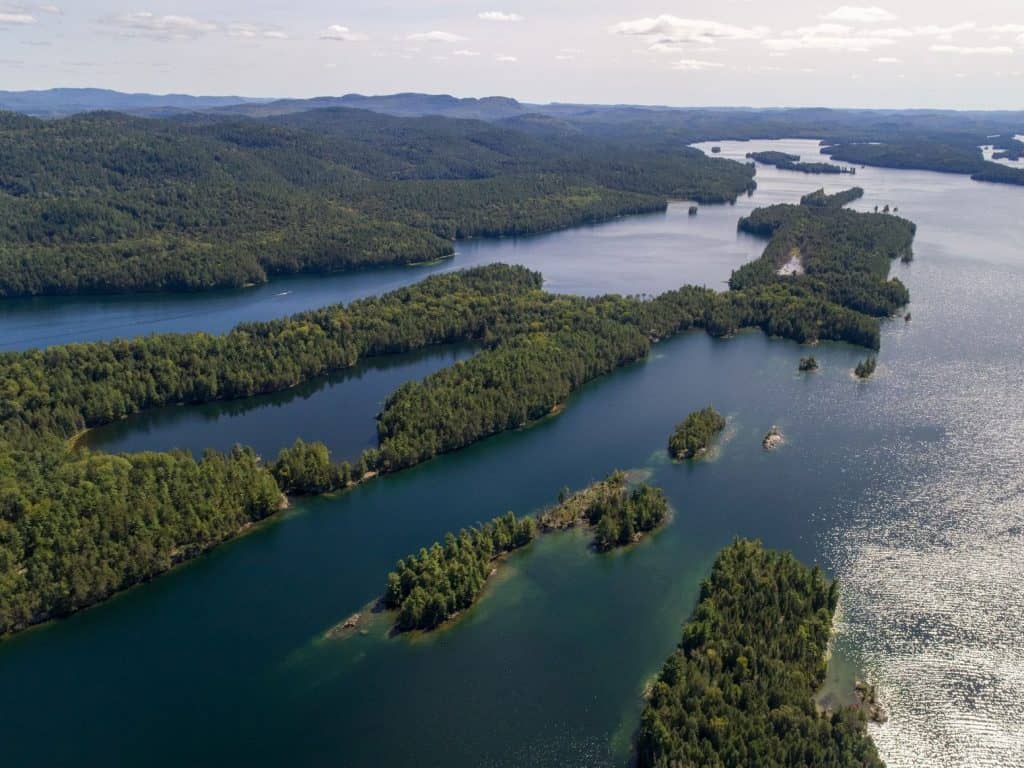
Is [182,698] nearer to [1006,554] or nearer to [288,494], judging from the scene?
[288,494]

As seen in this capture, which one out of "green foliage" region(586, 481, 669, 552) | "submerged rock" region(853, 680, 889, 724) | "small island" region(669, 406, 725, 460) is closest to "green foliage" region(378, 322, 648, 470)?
"small island" region(669, 406, 725, 460)

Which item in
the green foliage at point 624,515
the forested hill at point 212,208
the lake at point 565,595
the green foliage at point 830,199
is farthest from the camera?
the green foliage at point 830,199


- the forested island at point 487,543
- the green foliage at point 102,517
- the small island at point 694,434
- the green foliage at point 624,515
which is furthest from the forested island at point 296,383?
the green foliage at point 624,515

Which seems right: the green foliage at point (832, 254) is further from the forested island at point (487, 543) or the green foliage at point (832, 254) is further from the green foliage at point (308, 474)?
the green foliage at point (308, 474)

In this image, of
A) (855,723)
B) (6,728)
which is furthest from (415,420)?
(855,723)

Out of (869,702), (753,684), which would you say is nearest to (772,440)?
(869,702)

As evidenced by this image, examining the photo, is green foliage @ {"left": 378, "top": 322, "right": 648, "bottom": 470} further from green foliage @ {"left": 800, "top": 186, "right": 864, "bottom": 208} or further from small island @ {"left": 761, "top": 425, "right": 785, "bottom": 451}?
green foliage @ {"left": 800, "top": 186, "right": 864, "bottom": 208}

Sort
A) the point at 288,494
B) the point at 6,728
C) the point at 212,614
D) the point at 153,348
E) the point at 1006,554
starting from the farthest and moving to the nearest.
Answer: the point at 153,348, the point at 288,494, the point at 1006,554, the point at 212,614, the point at 6,728
